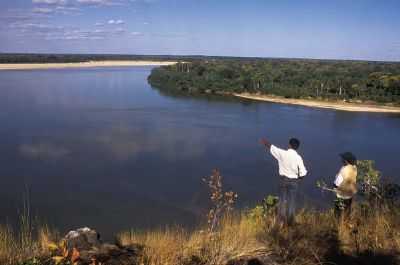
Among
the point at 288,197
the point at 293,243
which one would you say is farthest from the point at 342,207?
the point at 293,243

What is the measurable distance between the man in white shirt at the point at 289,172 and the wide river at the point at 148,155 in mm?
4562

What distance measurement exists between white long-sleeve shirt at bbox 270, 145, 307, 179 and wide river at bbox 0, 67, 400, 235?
462 cm

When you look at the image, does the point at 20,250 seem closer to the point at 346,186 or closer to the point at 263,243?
the point at 263,243

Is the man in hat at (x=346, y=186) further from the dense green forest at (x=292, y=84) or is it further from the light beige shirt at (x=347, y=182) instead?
the dense green forest at (x=292, y=84)

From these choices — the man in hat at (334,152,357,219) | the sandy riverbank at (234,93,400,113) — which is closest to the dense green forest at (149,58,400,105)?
the sandy riverbank at (234,93,400,113)

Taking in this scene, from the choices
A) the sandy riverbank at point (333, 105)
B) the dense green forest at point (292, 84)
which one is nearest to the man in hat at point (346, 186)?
the sandy riverbank at point (333, 105)

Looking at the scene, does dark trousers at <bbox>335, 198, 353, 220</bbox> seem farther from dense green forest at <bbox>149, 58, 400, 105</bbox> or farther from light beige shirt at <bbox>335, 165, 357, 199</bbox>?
dense green forest at <bbox>149, 58, 400, 105</bbox>

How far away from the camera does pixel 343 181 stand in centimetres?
435

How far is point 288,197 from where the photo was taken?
4434 millimetres

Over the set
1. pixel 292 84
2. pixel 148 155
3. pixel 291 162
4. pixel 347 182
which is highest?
pixel 291 162

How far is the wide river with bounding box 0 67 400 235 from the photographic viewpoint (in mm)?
10398

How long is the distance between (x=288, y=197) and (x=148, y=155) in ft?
36.7

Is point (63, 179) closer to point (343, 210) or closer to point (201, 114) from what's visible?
point (343, 210)

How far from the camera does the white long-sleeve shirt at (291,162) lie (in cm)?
436
